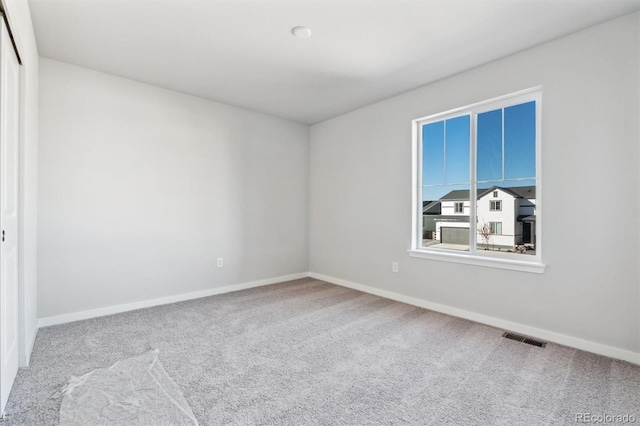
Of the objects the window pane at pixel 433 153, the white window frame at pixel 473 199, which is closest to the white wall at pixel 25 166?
the white window frame at pixel 473 199

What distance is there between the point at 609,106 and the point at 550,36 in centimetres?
73

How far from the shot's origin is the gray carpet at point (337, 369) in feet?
5.60

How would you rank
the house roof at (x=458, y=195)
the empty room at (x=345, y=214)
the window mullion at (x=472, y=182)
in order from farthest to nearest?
1. the house roof at (x=458, y=195)
2. the window mullion at (x=472, y=182)
3. the empty room at (x=345, y=214)

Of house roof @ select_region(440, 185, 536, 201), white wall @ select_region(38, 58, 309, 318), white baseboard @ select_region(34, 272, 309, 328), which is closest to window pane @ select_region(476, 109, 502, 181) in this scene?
house roof @ select_region(440, 185, 536, 201)

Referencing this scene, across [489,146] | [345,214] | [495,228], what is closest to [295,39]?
[489,146]

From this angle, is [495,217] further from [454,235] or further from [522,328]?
[522,328]

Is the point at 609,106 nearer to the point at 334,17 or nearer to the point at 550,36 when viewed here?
the point at 550,36

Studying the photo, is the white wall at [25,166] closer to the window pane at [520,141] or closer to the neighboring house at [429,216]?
the neighboring house at [429,216]

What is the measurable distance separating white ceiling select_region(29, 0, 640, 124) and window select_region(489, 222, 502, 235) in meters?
1.57

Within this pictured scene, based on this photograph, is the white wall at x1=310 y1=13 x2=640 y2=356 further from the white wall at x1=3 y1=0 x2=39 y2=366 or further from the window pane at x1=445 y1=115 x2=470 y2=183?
the white wall at x1=3 y1=0 x2=39 y2=366

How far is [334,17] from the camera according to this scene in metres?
2.30

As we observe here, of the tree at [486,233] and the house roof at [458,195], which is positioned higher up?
the house roof at [458,195]

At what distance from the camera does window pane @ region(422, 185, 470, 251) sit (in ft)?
11.0

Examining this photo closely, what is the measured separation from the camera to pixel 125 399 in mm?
1772
